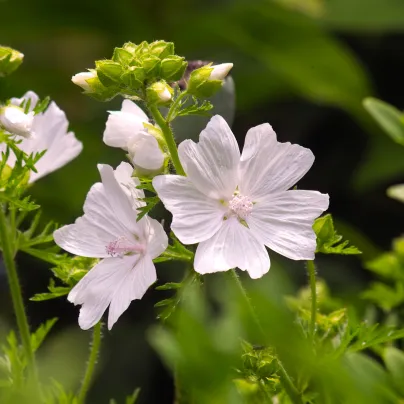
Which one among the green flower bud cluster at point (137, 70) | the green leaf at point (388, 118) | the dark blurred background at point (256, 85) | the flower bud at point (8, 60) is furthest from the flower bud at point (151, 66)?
the dark blurred background at point (256, 85)

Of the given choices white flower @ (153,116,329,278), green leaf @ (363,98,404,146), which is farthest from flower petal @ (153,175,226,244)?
green leaf @ (363,98,404,146)

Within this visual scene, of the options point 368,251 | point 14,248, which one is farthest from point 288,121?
point 14,248

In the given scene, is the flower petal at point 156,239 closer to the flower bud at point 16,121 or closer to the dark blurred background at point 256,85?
the flower bud at point 16,121

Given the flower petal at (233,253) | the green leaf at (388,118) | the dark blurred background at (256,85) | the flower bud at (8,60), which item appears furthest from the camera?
the dark blurred background at (256,85)

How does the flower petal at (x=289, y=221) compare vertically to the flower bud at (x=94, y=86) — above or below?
below

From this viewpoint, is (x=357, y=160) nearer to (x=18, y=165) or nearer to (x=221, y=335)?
(x=18, y=165)

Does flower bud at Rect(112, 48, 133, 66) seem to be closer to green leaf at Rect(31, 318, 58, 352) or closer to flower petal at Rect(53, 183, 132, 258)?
flower petal at Rect(53, 183, 132, 258)

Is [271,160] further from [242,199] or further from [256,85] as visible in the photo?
[256,85]
